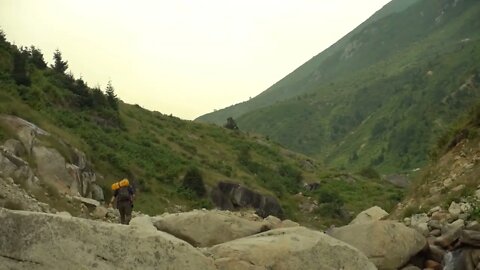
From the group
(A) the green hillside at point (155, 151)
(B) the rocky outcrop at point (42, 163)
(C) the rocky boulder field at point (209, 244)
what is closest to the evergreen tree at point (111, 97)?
(A) the green hillside at point (155, 151)

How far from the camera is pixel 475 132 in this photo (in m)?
19.6

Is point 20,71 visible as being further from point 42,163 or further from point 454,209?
point 454,209

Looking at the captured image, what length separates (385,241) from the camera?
12992mm

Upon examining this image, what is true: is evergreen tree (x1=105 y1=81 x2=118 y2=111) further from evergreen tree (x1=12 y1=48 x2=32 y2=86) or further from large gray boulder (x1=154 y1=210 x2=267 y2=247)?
large gray boulder (x1=154 y1=210 x2=267 y2=247)

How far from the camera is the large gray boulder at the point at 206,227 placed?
12672mm

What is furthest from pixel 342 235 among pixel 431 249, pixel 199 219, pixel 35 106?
pixel 35 106

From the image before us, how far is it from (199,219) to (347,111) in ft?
611

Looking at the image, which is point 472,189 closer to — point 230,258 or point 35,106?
point 230,258

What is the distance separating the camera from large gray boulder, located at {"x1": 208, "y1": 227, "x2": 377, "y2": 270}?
32.0 feet

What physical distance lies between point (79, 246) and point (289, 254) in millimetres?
3762

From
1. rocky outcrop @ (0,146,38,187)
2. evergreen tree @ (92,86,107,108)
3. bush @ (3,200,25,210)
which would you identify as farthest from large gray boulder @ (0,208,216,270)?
evergreen tree @ (92,86,107,108)

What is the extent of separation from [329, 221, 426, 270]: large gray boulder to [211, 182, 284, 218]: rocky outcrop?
3542cm

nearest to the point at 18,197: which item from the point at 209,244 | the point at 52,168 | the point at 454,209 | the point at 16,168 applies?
the point at 16,168

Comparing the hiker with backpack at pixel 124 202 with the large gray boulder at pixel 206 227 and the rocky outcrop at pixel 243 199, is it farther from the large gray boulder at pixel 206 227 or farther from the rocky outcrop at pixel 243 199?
the rocky outcrop at pixel 243 199
